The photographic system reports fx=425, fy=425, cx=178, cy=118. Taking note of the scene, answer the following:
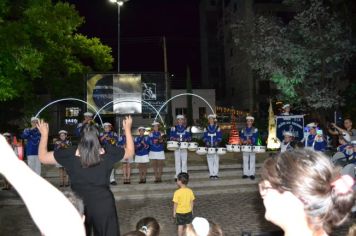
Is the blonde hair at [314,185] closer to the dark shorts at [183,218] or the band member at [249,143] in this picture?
the dark shorts at [183,218]

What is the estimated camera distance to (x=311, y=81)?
71.1ft

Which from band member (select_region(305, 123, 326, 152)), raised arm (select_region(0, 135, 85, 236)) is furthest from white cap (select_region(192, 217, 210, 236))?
band member (select_region(305, 123, 326, 152))

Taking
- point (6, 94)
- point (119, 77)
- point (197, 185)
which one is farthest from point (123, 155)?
point (119, 77)

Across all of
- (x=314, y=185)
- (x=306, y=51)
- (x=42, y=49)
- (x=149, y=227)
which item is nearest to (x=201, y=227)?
(x=149, y=227)

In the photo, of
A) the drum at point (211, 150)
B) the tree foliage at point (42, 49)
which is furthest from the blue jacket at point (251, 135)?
the tree foliage at point (42, 49)

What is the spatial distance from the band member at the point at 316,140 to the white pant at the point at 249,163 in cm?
197

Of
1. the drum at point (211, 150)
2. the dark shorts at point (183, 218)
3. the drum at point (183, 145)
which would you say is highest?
the drum at point (183, 145)

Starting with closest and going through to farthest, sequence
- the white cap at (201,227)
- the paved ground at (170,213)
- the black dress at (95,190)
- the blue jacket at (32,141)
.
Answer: the white cap at (201,227), the black dress at (95,190), the paved ground at (170,213), the blue jacket at (32,141)

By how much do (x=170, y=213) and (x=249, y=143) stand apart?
502 centimetres

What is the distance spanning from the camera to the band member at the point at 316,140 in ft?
45.0

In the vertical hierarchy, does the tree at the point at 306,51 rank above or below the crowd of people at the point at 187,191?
above

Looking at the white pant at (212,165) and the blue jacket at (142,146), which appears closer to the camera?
the blue jacket at (142,146)

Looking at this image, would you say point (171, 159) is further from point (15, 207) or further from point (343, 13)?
point (343, 13)

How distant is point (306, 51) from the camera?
817 inches
